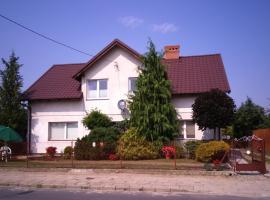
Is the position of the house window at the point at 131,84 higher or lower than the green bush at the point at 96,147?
higher

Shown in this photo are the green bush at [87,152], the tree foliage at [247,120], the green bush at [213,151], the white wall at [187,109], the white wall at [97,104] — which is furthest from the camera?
the tree foliage at [247,120]

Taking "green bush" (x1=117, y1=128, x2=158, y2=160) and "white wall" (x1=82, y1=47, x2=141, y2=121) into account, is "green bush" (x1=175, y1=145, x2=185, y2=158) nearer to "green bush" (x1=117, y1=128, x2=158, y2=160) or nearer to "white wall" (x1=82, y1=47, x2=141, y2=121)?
"green bush" (x1=117, y1=128, x2=158, y2=160)

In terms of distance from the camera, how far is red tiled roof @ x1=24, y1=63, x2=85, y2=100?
26.6m

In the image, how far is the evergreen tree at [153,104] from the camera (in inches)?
871

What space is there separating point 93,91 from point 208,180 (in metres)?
13.8

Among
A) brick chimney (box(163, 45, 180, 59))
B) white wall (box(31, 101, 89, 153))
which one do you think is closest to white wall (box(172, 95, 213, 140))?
brick chimney (box(163, 45, 180, 59))

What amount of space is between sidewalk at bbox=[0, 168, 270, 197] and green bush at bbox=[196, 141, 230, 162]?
256 cm

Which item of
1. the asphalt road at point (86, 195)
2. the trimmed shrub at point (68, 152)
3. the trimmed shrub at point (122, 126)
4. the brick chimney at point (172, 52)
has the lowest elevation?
the asphalt road at point (86, 195)

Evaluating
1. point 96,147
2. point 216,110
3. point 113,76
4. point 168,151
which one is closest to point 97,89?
point 113,76

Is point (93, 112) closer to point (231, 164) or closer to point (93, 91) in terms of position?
point (93, 91)

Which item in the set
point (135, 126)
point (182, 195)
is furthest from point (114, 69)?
point (182, 195)

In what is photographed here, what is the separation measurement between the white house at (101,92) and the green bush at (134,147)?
11.8ft

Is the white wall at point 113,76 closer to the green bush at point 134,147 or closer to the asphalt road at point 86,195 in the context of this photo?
the green bush at point 134,147

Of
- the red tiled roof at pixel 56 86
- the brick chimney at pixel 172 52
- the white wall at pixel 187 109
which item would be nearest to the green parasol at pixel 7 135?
the red tiled roof at pixel 56 86
